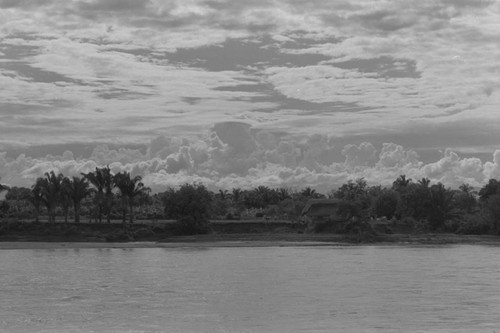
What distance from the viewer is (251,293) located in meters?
44.0

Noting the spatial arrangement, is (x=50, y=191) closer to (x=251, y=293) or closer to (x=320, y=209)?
(x=320, y=209)

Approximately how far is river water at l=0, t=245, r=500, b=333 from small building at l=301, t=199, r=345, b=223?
3845cm

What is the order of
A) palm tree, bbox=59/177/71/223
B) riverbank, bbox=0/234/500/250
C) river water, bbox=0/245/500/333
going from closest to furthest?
river water, bbox=0/245/500/333 → riverbank, bbox=0/234/500/250 → palm tree, bbox=59/177/71/223

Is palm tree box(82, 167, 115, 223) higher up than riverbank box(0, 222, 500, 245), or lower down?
higher up

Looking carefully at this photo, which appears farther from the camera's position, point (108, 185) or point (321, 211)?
point (321, 211)

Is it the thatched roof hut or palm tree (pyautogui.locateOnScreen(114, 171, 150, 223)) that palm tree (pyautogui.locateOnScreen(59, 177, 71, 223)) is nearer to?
palm tree (pyautogui.locateOnScreen(114, 171, 150, 223))

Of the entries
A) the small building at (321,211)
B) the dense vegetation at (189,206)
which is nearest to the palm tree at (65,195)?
the dense vegetation at (189,206)

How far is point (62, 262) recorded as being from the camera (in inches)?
2697

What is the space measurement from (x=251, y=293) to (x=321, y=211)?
81.9 metres

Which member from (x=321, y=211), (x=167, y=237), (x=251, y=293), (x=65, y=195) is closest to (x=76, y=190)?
(x=65, y=195)

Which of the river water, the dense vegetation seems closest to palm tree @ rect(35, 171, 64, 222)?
the dense vegetation

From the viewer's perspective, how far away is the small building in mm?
113094

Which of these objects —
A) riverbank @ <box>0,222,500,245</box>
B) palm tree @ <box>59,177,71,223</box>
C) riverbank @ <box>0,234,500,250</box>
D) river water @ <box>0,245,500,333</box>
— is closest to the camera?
river water @ <box>0,245,500,333</box>

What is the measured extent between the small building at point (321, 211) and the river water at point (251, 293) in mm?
38448
